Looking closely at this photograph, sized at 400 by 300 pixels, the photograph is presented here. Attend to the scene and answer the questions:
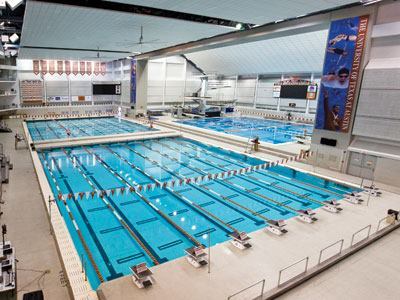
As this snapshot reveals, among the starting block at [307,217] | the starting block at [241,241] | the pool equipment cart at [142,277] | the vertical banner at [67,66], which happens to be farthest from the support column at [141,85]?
the pool equipment cart at [142,277]

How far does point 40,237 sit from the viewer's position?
5.60m

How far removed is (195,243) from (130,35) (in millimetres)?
11684

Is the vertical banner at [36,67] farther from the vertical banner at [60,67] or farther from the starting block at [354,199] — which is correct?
the starting block at [354,199]

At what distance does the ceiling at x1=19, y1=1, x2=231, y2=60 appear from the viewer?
980 cm

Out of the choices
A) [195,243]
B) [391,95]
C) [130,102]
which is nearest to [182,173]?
[195,243]

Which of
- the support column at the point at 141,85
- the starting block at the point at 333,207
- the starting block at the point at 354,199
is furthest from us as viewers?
the support column at the point at 141,85

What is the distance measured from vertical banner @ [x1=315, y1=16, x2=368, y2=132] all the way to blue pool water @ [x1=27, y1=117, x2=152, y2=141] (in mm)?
13116

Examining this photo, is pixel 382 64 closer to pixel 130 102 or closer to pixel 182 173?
pixel 182 173

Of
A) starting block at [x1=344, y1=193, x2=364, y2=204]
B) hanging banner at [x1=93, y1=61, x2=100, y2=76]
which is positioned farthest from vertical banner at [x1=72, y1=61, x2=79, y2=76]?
starting block at [x1=344, y1=193, x2=364, y2=204]

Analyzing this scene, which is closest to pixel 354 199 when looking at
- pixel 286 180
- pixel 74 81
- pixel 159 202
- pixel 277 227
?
pixel 286 180

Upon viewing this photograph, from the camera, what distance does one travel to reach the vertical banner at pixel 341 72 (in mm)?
9945

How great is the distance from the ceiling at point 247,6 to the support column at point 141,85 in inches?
641

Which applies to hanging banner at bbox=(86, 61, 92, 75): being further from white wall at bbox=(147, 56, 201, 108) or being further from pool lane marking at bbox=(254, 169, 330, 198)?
pool lane marking at bbox=(254, 169, 330, 198)

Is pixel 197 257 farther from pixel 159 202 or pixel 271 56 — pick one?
pixel 271 56
